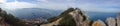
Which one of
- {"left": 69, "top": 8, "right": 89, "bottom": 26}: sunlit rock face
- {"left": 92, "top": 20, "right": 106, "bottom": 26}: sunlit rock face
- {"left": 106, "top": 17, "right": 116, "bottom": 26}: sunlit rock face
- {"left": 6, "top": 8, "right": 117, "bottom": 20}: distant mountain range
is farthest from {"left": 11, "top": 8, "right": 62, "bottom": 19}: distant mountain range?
{"left": 106, "top": 17, "right": 116, "bottom": 26}: sunlit rock face

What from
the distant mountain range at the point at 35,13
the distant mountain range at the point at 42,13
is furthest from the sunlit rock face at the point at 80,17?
the distant mountain range at the point at 35,13

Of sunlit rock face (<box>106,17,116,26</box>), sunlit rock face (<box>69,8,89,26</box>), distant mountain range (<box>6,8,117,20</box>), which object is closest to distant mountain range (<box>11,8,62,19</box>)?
distant mountain range (<box>6,8,117,20</box>)

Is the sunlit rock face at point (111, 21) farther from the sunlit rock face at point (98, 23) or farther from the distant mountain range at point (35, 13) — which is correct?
the distant mountain range at point (35, 13)

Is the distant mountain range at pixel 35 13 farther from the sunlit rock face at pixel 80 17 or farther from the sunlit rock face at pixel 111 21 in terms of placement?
the sunlit rock face at pixel 111 21

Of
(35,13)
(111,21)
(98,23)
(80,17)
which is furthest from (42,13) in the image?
(111,21)

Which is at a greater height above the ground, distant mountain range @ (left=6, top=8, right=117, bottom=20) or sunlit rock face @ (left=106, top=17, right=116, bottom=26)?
distant mountain range @ (left=6, top=8, right=117, bottom=20)

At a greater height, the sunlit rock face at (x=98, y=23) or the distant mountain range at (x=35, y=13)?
the distant mountain range at (x=35, y=13)

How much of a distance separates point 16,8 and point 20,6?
56 millimetres

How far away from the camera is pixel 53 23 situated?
14.5 feet

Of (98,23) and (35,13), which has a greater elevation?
(35,13)

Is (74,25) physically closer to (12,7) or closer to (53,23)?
(53,23)

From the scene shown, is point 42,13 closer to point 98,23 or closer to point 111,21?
point 98,23

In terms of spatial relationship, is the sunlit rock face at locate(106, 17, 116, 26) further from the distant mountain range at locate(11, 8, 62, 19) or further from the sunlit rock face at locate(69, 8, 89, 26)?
the distant mountain range at locate(11, 8, 62, 19)

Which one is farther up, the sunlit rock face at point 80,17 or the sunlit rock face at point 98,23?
the sunlit rock face at point 80,17
